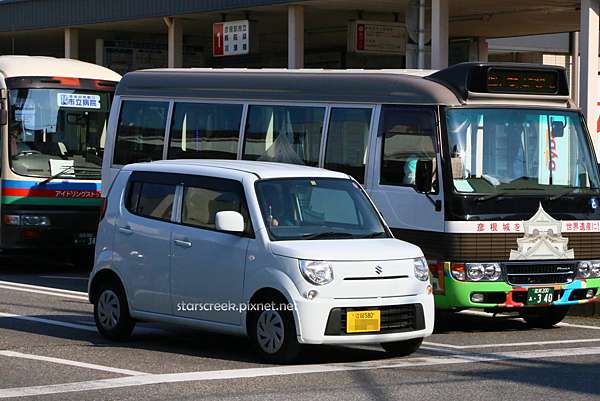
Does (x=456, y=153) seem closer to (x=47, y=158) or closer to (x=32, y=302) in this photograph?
(x=32, y=302)

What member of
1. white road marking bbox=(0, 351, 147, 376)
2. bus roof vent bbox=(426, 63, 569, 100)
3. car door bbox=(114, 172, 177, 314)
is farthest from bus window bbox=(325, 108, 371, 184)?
white road marking bbox=(0, 351, 147, 376)

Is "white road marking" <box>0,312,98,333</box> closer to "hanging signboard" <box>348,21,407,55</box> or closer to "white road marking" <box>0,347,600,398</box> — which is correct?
"white road marking" <box>0,347,600,398</box>

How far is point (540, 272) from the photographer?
13.7 m

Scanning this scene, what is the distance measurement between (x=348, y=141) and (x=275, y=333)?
158 inches

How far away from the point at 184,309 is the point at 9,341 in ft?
5.99

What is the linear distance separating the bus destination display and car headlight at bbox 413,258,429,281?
2.96 metres

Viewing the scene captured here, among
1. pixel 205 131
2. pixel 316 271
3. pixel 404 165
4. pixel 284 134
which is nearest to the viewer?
pixel 316 271

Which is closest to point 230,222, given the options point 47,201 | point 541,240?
point 541,240

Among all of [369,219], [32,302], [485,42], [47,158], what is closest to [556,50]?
[485,42]

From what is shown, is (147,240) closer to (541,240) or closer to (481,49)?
(541,240)

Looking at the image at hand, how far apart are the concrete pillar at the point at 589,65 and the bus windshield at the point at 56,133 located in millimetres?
7721

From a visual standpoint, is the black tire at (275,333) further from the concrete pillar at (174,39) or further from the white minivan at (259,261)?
the concrete pillar at (174,39)

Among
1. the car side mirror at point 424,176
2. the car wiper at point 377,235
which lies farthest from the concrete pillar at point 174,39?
the car wiper at point 377,235

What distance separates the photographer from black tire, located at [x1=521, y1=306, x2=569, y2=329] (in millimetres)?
14500
